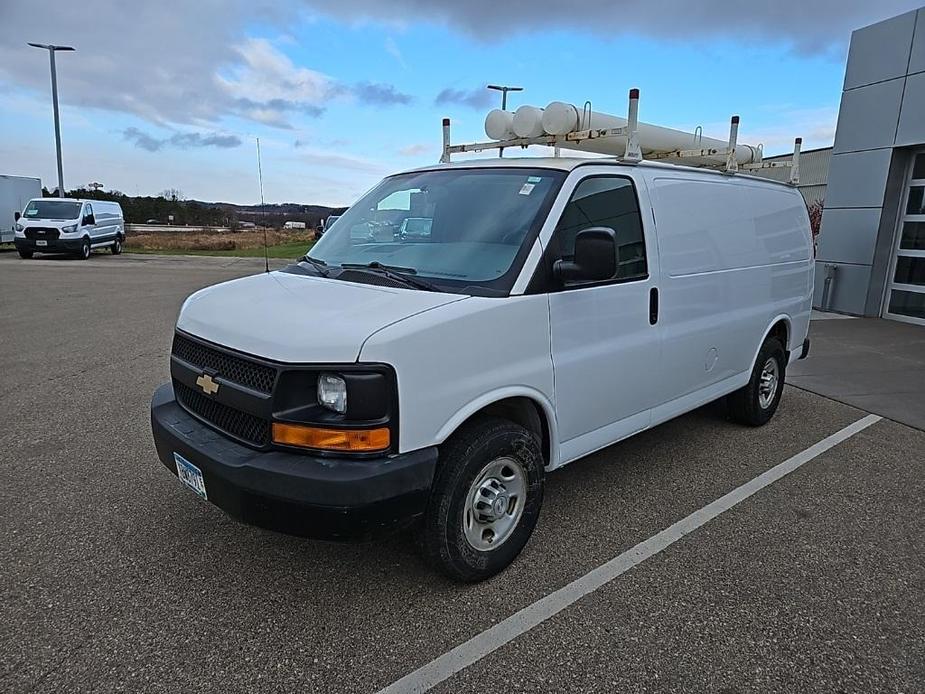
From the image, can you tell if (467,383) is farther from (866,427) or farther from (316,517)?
(866,427)

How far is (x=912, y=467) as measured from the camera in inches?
186

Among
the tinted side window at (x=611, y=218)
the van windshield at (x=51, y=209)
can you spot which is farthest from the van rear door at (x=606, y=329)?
the van windshield at (x=51, y=209)

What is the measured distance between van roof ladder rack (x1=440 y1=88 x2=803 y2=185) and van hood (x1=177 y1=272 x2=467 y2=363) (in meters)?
1.81

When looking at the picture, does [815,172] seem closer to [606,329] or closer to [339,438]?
[606,329]

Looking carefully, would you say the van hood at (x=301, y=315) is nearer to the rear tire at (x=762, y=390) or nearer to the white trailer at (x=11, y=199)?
the rear tire at (x=762, y=390)

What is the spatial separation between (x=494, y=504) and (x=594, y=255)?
1306mm

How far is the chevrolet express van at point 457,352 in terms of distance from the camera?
8.38 ft

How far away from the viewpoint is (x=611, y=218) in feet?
11.9

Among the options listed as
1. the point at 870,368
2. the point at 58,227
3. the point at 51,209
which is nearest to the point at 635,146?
the point at 870,368

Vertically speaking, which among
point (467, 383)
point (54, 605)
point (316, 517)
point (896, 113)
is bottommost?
point (54, 605)

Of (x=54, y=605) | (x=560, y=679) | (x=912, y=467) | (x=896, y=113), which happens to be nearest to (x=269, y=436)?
(x=54, y=605)

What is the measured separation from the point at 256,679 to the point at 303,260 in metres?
2.40

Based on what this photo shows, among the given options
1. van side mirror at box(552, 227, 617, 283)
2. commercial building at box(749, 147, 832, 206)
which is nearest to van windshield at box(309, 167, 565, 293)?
van side mirror at box(552, 227, 617, 283)

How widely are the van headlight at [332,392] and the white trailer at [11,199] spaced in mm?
29214
